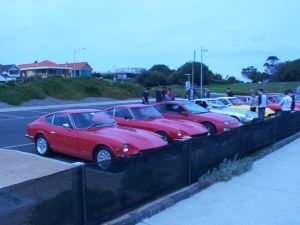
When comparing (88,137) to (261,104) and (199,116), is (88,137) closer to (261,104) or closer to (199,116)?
(199,116)

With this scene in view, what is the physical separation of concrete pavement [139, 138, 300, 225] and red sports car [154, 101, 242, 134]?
16.5 ft

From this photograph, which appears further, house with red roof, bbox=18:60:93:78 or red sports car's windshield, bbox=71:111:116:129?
house with red roof, bbox=18:60:93:78

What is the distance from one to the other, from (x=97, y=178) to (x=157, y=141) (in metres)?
4.02

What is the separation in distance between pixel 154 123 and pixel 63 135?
262cm

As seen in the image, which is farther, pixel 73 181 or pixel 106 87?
pixel 106 87

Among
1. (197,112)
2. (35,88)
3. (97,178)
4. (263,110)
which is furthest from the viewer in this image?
(35,88)

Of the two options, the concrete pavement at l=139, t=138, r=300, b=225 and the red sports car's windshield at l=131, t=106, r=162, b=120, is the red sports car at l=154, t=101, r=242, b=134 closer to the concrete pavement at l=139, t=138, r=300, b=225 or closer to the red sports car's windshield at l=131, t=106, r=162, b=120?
the red sports car's windshield at l=131, t=106, r=162, b=120

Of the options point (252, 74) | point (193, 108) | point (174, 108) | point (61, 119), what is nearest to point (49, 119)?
point (61, 119)

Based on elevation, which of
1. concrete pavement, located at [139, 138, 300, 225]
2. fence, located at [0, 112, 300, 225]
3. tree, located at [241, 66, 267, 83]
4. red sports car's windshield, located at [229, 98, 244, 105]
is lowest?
concrete pavement, located at [139, 138, 300, 225]

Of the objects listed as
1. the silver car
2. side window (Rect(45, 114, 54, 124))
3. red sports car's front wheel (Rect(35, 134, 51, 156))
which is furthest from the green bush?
side window (Rect(45, 114, 54, 124))

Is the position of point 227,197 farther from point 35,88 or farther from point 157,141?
point 35,88

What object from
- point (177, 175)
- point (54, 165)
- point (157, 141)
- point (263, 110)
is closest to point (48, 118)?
point (54, 165)

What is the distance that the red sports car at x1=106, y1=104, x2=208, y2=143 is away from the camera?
Result: 10.9 metres

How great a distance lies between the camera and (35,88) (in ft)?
139
